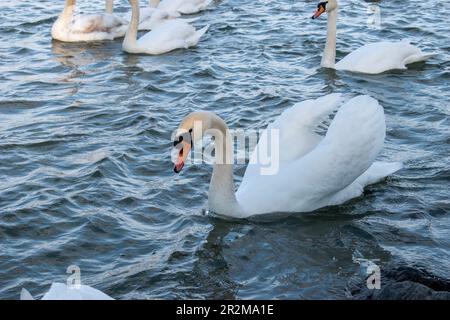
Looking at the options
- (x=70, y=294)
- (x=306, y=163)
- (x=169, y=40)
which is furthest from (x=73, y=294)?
(x=169, y=40)

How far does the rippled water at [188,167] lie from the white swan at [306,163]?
0.20m

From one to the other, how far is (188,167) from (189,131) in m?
2.14

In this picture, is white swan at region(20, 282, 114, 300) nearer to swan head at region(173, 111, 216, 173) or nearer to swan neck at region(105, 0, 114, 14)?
swan head at region(173, 111, 216, 173)

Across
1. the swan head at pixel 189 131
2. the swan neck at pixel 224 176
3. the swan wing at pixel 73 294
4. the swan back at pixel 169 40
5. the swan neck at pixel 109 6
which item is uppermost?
the swan head at pixel 189 131

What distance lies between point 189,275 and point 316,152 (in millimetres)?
1833

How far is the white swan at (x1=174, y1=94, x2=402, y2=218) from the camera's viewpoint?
897 cm

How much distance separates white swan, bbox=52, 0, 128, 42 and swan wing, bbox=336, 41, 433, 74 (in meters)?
4.61

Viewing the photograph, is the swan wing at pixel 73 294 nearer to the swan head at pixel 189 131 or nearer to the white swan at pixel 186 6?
the swan head at pixel 189 131

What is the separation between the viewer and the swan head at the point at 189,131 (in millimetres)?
8383

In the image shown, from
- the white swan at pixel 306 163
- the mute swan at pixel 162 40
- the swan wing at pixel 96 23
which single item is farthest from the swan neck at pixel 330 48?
the white swan at pixel 306 163

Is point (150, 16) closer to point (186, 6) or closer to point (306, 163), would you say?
point (186, 6)

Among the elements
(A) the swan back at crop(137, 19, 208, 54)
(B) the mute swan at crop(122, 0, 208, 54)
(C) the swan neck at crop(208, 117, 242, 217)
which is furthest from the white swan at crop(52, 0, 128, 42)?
(C) the swan neck at crop(208, 117, 242, 217)

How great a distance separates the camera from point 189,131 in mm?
8531
